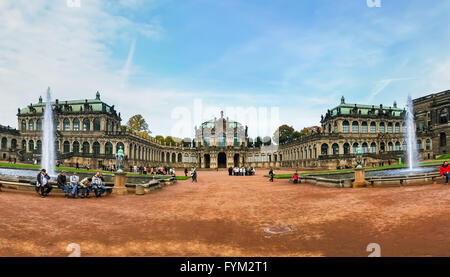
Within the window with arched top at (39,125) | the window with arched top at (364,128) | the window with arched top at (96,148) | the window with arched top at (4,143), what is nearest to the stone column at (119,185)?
the window with arched top at (96,148)

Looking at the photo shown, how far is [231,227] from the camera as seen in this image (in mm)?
9922

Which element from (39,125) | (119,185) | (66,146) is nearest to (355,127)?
(119,185)

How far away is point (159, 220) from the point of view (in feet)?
35.8

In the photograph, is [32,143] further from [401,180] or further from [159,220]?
[401,180]

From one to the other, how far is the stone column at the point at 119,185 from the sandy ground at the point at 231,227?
382 cm

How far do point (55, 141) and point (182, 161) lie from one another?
3615cm

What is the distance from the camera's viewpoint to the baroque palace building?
6147cm

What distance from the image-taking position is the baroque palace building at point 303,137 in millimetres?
61469

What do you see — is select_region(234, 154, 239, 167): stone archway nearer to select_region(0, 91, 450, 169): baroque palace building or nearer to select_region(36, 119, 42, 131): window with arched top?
select_region(0, 91, 450, 169): baroque palace building

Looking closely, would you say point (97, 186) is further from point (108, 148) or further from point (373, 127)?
point (373, 127)

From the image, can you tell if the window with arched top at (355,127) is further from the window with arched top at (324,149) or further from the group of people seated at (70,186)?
the group of people seated at (70,186)

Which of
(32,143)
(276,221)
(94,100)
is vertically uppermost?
(94,100)
